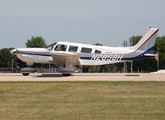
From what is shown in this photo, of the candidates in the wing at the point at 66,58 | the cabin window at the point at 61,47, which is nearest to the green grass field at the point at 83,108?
the wing at the point at 66,58

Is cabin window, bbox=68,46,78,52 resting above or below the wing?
above

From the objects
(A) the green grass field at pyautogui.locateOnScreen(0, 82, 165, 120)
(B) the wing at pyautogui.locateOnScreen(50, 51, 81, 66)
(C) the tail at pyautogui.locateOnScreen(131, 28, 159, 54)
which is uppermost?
(C) the tail at pyautogui.locateOnScreen(131, 28, 159, 54)

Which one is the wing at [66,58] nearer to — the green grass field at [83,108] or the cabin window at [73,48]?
the cabin window at [73,48]

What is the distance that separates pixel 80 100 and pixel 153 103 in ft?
7.29

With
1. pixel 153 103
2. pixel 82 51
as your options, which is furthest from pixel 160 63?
pixel 153 103

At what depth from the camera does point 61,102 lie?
21.4ft

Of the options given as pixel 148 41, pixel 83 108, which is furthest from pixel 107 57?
pixel 83 108

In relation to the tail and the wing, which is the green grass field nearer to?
the wing

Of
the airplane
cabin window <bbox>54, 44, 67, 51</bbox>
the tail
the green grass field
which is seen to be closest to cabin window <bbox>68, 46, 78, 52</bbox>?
the airplane

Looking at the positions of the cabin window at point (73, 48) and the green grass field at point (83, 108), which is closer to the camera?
the green grass field at point (83, 108)

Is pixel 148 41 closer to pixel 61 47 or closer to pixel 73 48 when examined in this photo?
pixel 73 48

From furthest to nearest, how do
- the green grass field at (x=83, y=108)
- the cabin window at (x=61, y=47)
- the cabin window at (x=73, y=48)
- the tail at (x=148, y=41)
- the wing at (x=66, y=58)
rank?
1. the tail at (x=148, y=41)
2. the cabin window at (x=73, y=48)
3. the cabin window at (x=61, y=47)
4. the wing at (x=66, y=58)
5. the green grass field at (x=83, y=108)

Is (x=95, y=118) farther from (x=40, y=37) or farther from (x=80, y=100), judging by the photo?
(x=40, y=37)

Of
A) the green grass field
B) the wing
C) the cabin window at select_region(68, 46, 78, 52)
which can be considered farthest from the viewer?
the cabin window at select_region(68, 46, 78, 52)
